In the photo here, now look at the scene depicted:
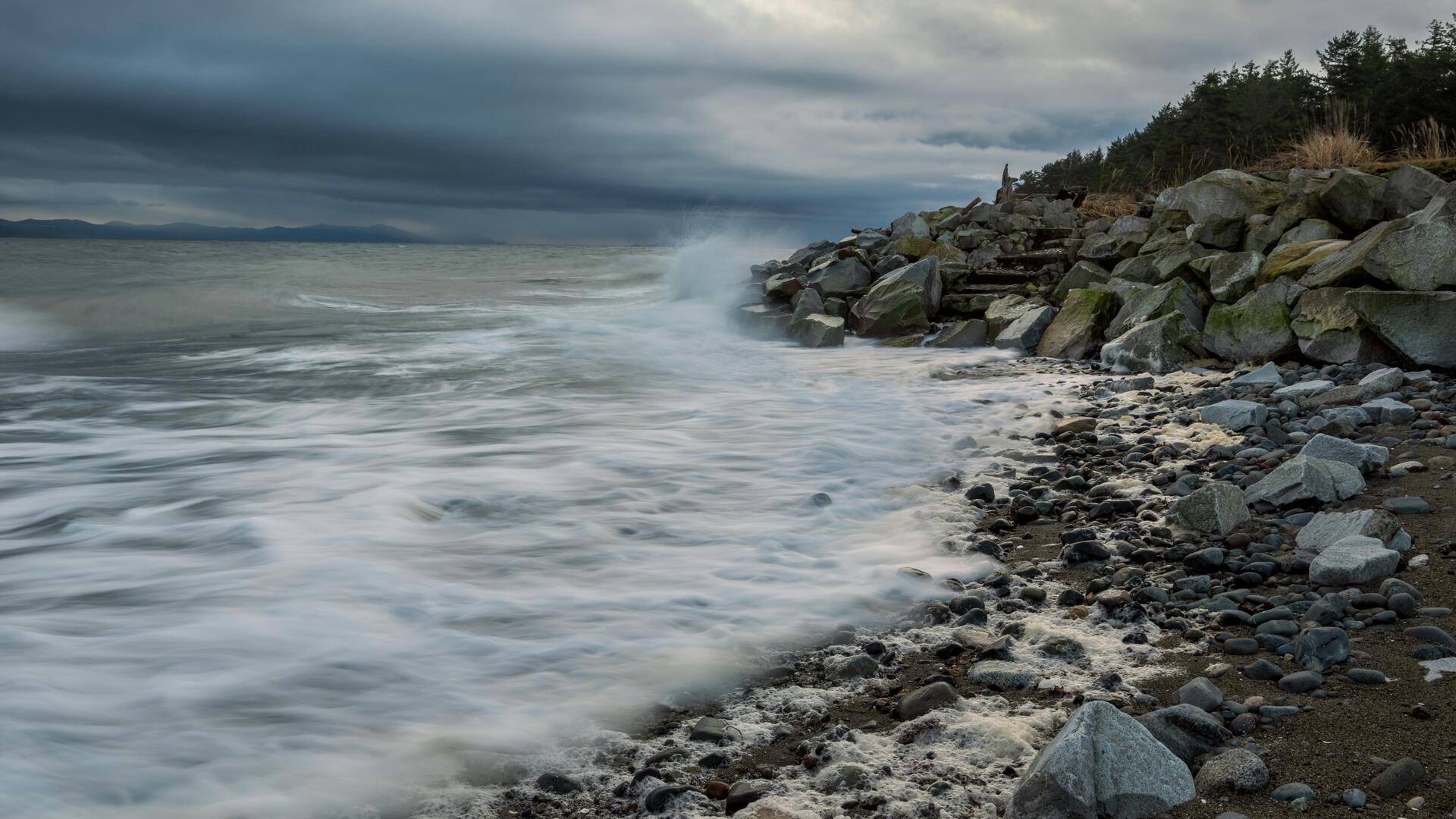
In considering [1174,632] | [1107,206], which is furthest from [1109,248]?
[1174,632]

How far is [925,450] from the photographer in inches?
248

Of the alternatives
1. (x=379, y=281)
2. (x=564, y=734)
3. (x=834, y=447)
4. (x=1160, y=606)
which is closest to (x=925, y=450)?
(x=834, y=447)

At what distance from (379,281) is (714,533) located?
1214 inches

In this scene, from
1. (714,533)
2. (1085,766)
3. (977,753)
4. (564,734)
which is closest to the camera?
(1085,766)

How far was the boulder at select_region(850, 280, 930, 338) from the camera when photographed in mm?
12953

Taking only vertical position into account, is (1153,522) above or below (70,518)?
above

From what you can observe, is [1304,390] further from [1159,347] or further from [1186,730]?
[1186,730]

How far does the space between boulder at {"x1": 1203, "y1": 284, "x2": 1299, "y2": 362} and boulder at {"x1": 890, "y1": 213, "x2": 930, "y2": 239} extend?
8.66m

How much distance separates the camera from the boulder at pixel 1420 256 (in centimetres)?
655

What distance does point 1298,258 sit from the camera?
330 inches

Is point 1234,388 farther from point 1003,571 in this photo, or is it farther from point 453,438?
point 453,438

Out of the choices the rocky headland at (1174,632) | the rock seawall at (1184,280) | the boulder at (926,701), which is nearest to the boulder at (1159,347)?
the rock seawall at (1184,280)

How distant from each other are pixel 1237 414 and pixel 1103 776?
437 centimetres

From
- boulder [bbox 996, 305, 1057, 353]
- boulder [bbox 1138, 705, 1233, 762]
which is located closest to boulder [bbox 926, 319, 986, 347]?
boulder [bbox 996, 305, 1057, 353]
